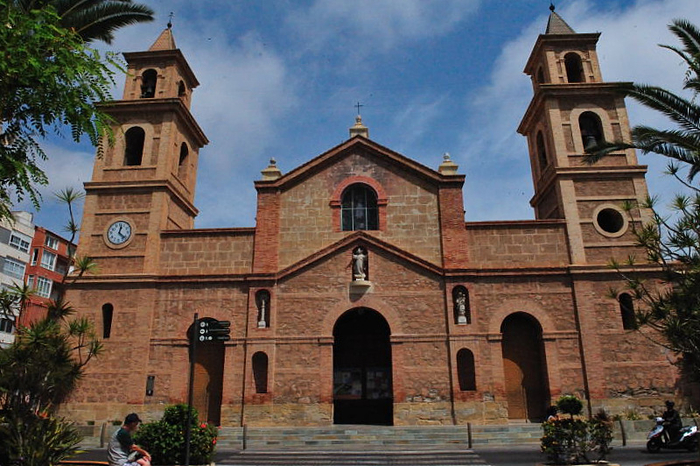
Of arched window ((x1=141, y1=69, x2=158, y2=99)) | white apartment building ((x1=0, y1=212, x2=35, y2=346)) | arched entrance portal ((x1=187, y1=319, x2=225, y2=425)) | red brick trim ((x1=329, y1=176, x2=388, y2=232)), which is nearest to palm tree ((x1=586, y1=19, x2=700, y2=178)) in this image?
red brick trim ((x1=329, y1=176, x2=388, y2=232))

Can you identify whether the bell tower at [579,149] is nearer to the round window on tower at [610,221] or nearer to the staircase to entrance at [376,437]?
the round window on tower at [610,221]

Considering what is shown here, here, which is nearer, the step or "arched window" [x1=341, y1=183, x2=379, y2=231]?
the step

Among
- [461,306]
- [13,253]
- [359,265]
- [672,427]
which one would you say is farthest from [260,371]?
[13,253]

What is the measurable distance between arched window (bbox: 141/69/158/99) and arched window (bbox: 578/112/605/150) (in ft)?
68.9

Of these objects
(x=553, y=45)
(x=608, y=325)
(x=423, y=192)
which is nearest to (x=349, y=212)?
(x=423, y=192)

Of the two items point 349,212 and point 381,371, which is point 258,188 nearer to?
point 349,212

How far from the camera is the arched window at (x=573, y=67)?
2595 centimetres

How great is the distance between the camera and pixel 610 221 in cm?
2327

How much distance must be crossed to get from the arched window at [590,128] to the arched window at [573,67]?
212 centimetres

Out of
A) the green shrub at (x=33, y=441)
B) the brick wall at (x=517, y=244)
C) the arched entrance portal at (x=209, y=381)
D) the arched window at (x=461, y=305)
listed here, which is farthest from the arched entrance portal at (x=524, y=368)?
the green shrub at (x=33, y=441)

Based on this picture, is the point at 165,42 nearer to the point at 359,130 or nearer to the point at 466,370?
the point at 359,130

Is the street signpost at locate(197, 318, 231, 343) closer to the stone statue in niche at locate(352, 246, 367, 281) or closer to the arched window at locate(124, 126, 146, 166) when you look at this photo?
the stone statue in niche at locate(352, 246, 367, 281)

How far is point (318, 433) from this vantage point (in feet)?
62.6

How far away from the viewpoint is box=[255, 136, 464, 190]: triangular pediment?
77.7 feet
